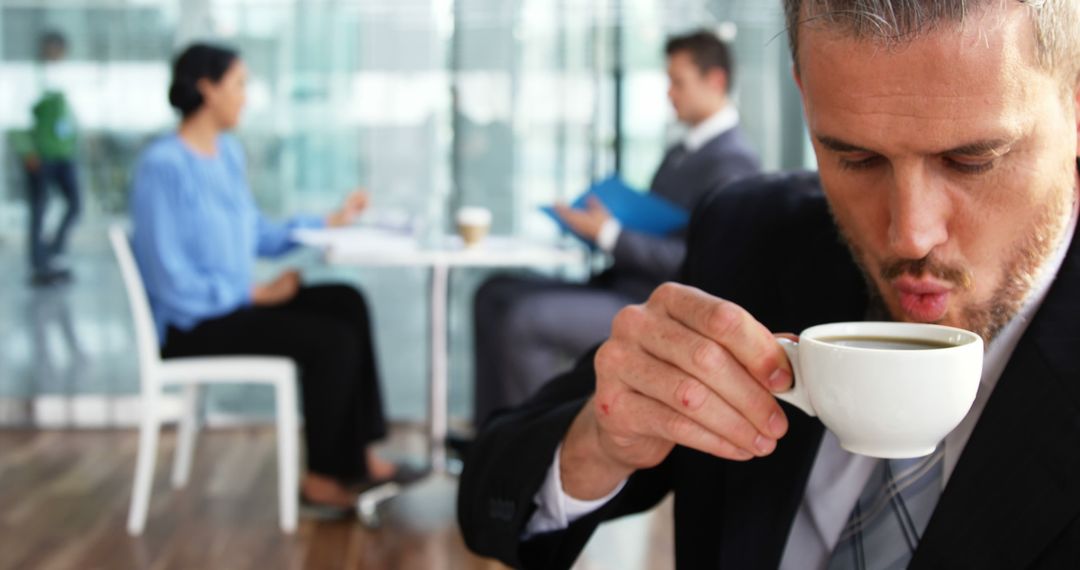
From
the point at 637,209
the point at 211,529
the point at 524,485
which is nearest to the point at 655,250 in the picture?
the point at 637,209

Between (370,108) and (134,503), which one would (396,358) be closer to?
(370,108)

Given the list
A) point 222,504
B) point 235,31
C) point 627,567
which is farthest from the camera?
point 235,31

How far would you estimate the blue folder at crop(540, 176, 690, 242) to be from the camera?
3551mm

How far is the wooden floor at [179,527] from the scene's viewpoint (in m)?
3.28

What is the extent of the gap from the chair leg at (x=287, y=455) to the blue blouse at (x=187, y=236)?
339 millimetres

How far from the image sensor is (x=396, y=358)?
Result: 5.18 meters

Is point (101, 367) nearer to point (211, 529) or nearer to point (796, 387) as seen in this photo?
point (211, 529)

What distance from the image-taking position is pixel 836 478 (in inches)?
43.1

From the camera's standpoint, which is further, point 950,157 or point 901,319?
point 901,319

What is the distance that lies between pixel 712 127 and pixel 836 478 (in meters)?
3.06

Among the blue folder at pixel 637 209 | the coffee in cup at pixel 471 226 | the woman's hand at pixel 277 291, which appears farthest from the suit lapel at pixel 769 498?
the woman's hand at pixel 277 291

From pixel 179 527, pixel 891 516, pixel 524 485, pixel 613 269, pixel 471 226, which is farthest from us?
pixel 613 269

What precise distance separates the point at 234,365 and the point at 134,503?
509mm

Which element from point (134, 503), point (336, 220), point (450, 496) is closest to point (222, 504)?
point (134, 503)
